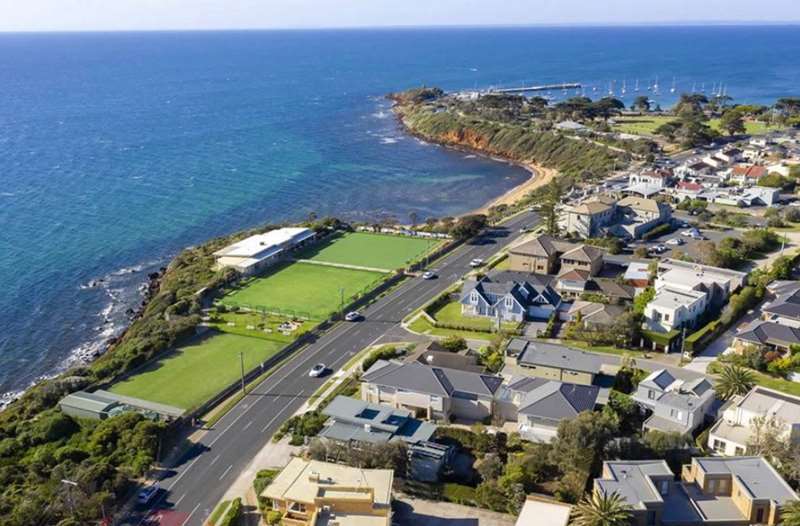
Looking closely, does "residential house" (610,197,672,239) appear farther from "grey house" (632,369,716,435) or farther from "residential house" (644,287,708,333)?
"grey house" (632,369,716,435)

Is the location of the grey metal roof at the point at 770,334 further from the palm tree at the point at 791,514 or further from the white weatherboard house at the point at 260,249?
the white weatherboard house at the point at 260,249

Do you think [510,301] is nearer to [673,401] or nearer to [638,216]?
[673,401]

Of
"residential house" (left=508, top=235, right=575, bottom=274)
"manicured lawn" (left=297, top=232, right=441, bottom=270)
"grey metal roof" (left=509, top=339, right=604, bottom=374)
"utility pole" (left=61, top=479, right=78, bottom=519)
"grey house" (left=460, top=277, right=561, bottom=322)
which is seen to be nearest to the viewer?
"utility pole" (left=61, top=479, right=78, bottom=519)

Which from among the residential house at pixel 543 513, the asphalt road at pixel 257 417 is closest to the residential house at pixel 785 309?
the asphalt road at pixel 257 417

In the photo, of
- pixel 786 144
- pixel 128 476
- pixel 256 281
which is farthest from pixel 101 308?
pixel 786 144


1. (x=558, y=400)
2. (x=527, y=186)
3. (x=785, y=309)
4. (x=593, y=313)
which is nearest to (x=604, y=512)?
(x=558, y=400)

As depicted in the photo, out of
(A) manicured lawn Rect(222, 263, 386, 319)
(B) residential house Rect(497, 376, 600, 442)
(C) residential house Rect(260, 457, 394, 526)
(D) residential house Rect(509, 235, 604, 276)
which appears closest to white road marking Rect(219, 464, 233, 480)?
(C) residential house Rect(260, 457, 394, 526)

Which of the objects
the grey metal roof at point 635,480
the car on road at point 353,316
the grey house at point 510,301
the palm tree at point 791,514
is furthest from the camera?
the car on road at point 353,316
